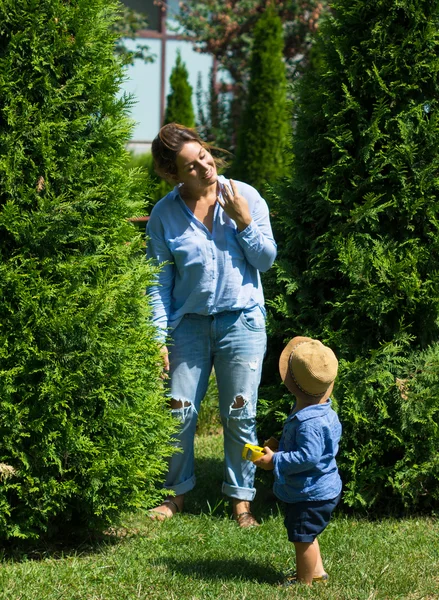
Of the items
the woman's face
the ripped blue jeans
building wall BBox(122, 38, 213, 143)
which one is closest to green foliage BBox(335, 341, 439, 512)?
the ripped blue jeans

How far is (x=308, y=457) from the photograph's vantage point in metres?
3.35

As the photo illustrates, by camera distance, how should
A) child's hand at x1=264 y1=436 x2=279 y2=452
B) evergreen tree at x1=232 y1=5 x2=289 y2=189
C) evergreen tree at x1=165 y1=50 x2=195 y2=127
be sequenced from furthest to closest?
evergreen tree at x1=165 y1=50 x2=195 y2=127 < evergreen tree at x1=232 y1=5 x2=289 y2=189 < child's hand at x1=264 y1=436 x2=279 y2=452

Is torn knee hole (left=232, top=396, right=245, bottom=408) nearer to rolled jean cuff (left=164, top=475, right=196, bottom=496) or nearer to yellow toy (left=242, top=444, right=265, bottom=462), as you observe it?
rolled jean cuff (left=164, top=475, right=196, bottom=496)

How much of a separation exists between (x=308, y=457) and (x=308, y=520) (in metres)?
0.30

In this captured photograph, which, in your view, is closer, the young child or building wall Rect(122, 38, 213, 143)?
the young child

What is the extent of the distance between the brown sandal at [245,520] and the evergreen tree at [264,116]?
9.33m

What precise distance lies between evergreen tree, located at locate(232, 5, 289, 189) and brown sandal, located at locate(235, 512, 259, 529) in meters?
9.33

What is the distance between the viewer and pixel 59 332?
3730 mm

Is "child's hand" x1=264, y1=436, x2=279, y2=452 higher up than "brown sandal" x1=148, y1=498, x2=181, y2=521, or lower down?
higher up

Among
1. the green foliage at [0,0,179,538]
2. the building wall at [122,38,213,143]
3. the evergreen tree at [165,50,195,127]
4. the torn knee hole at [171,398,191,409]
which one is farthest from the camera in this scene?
the building wall at [122,38,213,143]

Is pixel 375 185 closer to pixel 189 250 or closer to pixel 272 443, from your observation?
pixel 189 250

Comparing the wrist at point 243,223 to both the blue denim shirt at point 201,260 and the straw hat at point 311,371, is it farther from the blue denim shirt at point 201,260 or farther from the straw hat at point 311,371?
the straw hat at point 311,371

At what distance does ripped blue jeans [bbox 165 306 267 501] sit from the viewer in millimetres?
4426

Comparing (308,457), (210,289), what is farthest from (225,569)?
(210,289)
